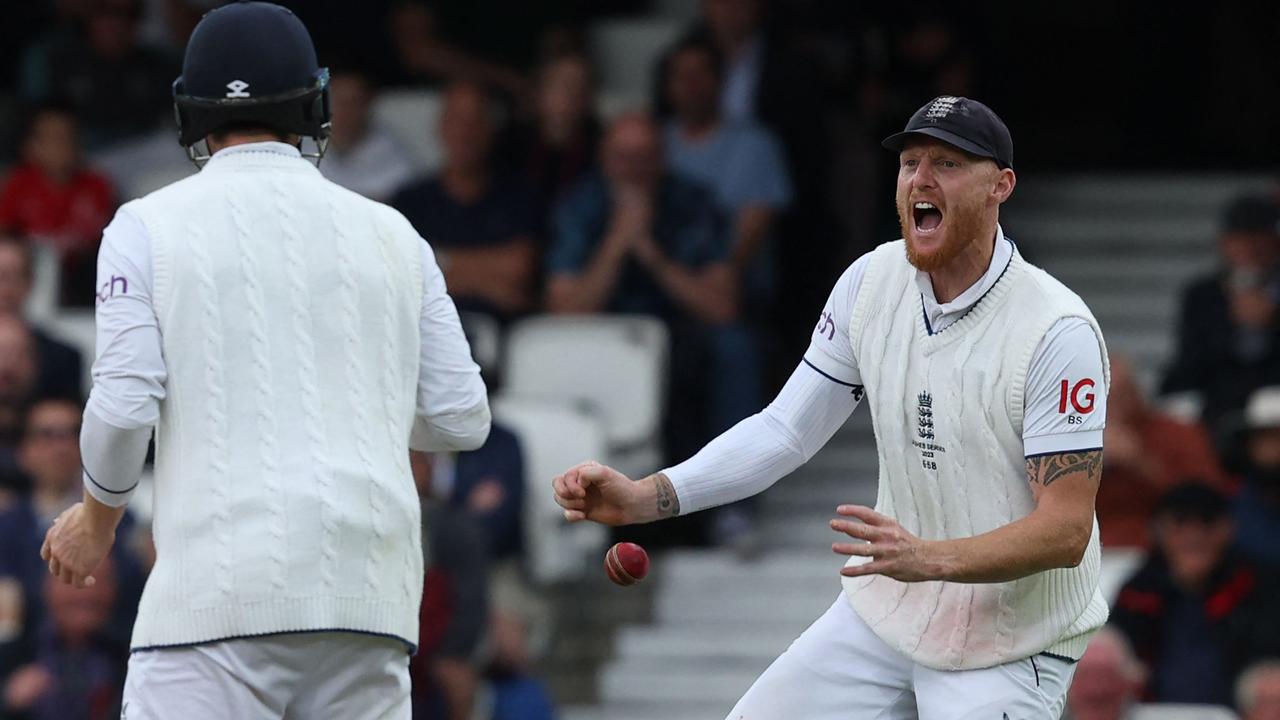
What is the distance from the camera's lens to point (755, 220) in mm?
10234

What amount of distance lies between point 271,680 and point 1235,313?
19.2 feet

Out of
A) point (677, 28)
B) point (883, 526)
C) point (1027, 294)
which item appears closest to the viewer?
point (883, 526)

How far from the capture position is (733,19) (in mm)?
10758

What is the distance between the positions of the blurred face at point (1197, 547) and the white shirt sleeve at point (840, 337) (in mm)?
3433

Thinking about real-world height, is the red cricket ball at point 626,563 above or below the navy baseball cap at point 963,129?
below

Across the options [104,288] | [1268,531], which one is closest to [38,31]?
[1268,531]

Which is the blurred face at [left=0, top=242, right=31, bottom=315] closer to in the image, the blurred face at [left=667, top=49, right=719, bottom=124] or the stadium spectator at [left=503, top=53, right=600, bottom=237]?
the stadium spectator at [left=503, top=53, right=600, bottom=237]

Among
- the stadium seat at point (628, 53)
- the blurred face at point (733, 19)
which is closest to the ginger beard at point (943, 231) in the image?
the blurred face at point (733, 19)

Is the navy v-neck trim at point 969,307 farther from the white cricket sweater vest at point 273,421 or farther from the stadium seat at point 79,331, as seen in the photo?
the stadium seat at point 79,331

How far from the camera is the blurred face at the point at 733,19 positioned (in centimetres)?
1074

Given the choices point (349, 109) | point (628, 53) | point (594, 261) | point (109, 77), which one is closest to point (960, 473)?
point (594, 261)

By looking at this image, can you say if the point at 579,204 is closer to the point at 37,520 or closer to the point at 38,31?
the point at 37,520

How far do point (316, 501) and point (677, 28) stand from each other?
7.35 meters

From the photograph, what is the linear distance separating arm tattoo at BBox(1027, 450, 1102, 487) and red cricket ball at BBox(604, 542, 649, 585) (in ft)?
2.61
